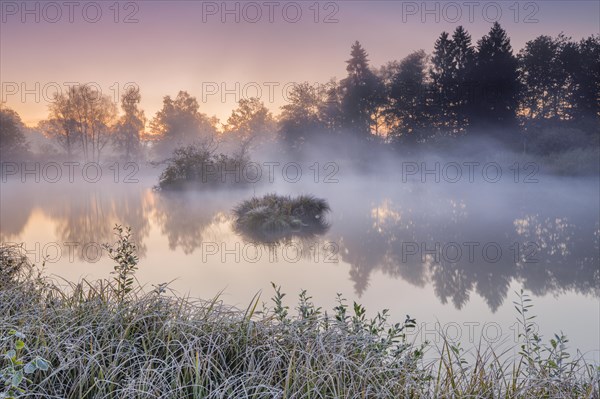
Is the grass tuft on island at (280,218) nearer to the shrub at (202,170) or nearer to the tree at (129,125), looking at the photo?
the shrub at (202,170)

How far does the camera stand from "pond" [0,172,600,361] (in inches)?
208

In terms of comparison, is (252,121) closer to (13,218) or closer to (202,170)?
(202,170)

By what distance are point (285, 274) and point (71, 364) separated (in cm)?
439

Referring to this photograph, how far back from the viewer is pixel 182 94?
166 ft

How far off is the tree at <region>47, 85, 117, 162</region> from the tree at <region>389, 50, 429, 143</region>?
80.7 ft

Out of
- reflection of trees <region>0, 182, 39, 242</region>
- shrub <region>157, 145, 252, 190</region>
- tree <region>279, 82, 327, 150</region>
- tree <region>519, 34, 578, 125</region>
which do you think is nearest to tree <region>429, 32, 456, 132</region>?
tree <region>519, 34, 578, 125</region>

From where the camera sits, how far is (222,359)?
263cm

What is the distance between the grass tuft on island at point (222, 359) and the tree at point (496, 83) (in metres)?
28.2

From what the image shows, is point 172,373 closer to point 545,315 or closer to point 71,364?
point 71,364

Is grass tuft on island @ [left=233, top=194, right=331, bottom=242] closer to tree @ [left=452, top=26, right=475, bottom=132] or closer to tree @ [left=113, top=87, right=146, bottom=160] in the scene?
tree @ [left=452, top=26, right=475, bottom=132]

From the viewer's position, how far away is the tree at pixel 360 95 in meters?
34.3

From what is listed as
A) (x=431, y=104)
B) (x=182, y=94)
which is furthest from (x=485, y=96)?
(x=182, y=94)

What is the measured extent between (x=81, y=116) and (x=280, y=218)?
115 ft

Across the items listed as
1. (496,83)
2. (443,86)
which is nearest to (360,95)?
(443,86)
